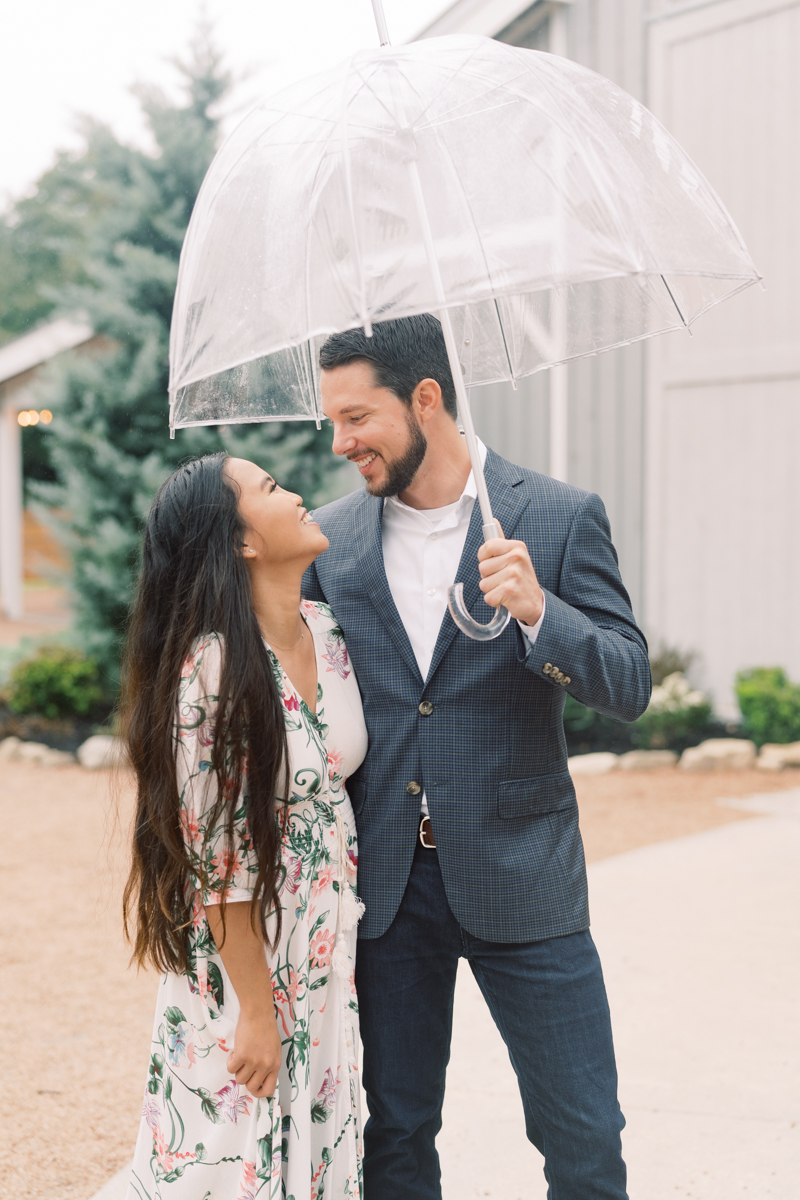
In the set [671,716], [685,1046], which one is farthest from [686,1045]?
[671,716]

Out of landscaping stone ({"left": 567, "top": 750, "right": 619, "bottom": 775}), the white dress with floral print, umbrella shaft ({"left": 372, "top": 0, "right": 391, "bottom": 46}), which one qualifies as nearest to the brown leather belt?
the white dress with floral print

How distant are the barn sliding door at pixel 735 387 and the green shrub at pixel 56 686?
4.48 metres

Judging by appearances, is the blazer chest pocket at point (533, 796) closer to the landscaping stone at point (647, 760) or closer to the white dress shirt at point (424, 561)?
the white dress shirt at point (424, 561)

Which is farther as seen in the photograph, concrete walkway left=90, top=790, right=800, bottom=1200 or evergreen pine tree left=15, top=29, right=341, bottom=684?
evergreen pine tree left=15, top=29, right=341, bottom=684

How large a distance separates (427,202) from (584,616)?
0.75 m

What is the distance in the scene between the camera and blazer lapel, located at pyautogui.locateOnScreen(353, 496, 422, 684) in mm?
2191

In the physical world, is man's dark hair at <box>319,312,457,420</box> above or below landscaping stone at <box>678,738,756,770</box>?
above

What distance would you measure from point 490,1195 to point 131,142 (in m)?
8.19

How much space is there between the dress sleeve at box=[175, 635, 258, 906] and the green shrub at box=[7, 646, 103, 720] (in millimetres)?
7304

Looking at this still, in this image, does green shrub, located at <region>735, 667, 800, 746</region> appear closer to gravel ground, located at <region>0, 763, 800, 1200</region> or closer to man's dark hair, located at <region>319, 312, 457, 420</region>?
gravel ground, located at <region>0, 763, 800, 1200</region>

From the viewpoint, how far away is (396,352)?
7.09 ft

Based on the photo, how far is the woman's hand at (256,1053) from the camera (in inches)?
76.2

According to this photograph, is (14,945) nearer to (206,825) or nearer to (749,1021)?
(749,1021)

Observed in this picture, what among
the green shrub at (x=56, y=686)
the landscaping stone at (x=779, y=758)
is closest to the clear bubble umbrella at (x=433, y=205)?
the landscaping stone at (x=779, y=758)
